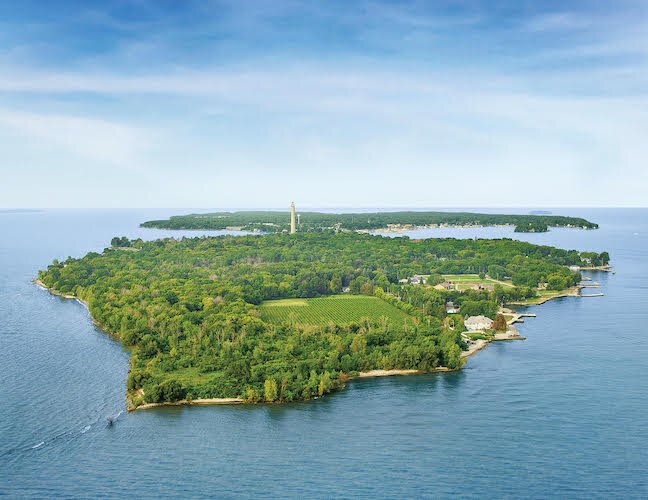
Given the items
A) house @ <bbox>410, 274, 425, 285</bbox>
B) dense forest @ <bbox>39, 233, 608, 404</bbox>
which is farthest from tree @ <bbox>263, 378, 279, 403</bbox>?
house @ <bbox>410, 274, 425, 285</bbox>

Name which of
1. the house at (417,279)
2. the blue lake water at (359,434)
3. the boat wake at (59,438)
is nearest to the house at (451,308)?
the house at (417,279)

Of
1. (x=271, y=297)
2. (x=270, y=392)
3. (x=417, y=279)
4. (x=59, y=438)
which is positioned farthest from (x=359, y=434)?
(x=417, y=279)

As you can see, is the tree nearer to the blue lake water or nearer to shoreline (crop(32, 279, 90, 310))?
the blue lake water

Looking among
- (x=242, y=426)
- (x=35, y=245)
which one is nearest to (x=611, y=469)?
(x=242, y=426)

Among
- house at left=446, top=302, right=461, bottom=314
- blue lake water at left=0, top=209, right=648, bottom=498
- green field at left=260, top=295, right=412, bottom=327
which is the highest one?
green field at left=260, top=295, right=412, bottom=327

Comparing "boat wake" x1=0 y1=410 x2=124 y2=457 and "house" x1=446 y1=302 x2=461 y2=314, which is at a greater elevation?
"house" x1=446 y1=302 x2=461 y2=314

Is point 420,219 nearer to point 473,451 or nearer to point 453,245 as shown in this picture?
point 453,245

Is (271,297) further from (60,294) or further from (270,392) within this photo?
(270,392)

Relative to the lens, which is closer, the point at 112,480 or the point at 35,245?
the point at 112,480
